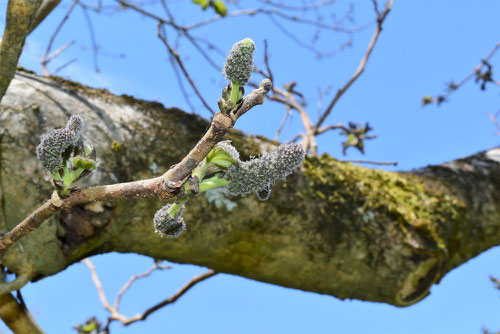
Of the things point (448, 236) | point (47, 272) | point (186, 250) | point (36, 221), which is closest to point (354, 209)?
point (448, 236)

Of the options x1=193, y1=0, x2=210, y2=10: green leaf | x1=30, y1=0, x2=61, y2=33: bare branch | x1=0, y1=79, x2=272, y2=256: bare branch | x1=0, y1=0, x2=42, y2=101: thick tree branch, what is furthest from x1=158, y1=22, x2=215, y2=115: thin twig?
x1=0, y1=79, x2=272, y2=256: bare branch

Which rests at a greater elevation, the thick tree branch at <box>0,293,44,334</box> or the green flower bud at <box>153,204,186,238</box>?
the green flower bud at <box>153,204,186,238</box>

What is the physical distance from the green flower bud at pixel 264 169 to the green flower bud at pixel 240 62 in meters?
0.12

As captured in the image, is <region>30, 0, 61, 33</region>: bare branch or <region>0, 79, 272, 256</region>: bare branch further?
<region>30, 0, 61, 33</region>: bare branch

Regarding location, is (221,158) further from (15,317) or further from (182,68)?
(182,68)

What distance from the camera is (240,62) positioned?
0.62 metres

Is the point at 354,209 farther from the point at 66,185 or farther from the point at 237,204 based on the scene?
the point at 66,185

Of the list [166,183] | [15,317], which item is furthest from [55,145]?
[15,317]

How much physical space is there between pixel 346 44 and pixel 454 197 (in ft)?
6.33

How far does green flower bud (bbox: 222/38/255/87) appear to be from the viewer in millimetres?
614

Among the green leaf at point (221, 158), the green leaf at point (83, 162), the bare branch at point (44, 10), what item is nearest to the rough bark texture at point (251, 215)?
the bare branch at point (44, 10)

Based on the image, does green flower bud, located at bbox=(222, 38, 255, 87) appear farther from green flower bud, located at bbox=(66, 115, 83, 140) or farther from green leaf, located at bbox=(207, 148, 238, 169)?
green flower bud, located at bbox=(66, 115, 83, 140)

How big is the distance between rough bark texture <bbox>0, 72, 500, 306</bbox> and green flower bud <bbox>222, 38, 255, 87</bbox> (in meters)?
1.29

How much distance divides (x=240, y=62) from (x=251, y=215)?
1452 millimetres
